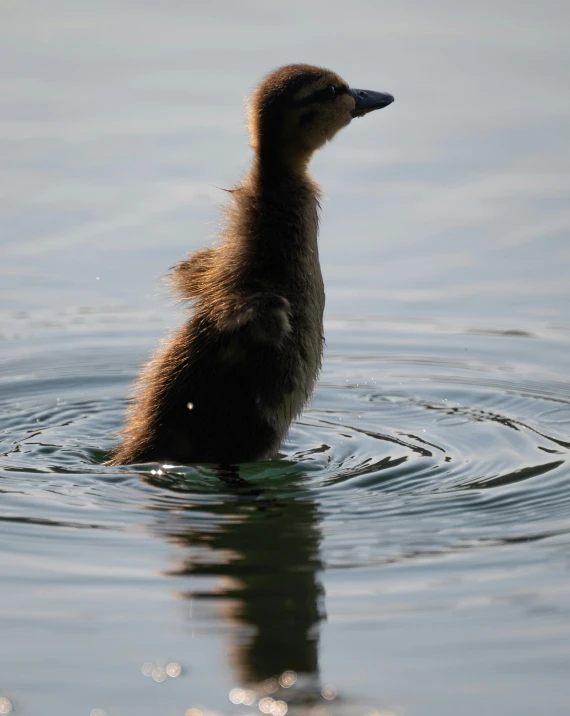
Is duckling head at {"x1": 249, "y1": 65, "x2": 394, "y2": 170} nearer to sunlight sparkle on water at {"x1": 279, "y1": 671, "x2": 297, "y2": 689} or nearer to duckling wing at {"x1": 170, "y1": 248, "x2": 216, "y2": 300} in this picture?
duckling wing at {"x1": 170, "y1": 248, "x2": 216, "y2": 300}

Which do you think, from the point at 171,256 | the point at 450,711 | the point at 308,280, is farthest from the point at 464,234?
the point at 450,711

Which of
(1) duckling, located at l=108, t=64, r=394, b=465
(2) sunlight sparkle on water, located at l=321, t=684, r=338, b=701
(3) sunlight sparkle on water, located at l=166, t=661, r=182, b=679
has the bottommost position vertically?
(3) sunlight sparkle on water, located at l=166, t=661, r=182, b=679

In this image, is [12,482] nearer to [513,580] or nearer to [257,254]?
[257,254]

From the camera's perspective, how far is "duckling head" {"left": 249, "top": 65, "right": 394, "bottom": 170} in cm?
732

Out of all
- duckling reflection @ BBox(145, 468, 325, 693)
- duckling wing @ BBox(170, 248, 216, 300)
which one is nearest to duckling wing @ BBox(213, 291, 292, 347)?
duckling wing @ BBox(170, 248, 216, 300)

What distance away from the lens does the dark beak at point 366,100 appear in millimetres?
7902

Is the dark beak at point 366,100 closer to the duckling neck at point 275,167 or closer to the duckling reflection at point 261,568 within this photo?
the duckling neck at point 275,167

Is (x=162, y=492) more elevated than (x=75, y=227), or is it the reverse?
(x=75, y=227)

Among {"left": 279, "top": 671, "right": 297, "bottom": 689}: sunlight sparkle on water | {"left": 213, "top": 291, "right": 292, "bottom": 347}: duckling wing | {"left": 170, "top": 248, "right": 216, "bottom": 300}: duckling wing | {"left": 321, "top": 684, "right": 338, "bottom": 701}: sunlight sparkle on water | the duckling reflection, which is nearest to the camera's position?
{"left": 321, "top": 684, "right": 338, "bottom": 701}: sunlight sparkle on water

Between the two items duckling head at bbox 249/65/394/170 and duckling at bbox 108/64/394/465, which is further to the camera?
duckling head at bbox 249/65/394/170

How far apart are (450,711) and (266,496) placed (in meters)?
2.49

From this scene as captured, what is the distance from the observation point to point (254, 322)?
660cm

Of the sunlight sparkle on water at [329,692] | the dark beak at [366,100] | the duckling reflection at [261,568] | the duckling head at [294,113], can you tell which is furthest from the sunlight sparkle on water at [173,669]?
the dark beak at [366,100]

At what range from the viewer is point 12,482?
261 inches
